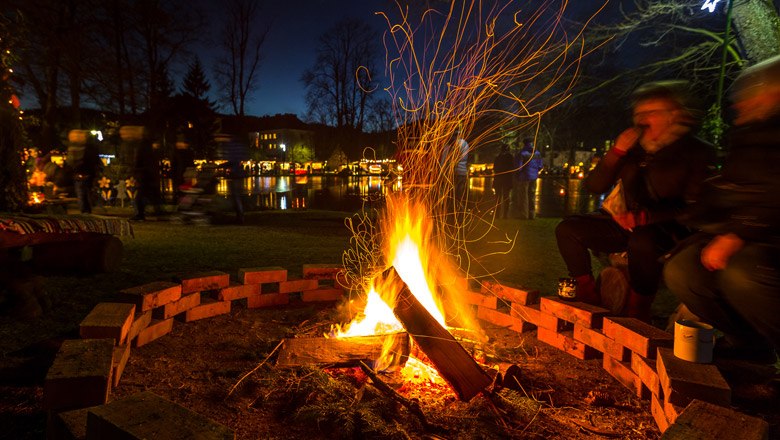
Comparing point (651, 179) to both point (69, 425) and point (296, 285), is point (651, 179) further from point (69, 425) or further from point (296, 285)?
point (69, 425)

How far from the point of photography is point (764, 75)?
2.19 metres

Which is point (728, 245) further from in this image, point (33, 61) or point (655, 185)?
point (33, 61)

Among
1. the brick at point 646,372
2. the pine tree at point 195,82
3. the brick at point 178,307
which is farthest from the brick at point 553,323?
the pine tree at point 195,82

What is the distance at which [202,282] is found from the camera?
3949 millimetres

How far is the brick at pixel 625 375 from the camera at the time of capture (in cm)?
292

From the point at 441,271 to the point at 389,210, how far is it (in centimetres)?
79

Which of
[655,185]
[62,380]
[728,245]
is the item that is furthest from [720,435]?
[62,380]

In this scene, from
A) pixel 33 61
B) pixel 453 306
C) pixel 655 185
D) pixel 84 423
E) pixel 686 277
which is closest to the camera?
pixel 84 423

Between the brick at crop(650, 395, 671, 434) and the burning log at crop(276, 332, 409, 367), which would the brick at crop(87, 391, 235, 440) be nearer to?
the burning log at crop(276, 332, 409, 367)

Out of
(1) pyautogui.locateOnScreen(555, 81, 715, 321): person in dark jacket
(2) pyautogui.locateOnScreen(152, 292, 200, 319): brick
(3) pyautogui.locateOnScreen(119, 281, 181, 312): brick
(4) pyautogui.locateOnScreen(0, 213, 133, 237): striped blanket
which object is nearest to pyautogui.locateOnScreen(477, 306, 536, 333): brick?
(1) pyautogui.locateOnScreen(555, 81, 715, 321): person in dark jacket

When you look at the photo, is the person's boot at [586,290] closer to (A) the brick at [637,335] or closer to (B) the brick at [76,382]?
(A) the brick at [637,335]

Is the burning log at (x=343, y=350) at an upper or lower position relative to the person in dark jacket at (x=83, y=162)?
lower

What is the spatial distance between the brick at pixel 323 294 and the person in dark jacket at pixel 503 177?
6937 mm

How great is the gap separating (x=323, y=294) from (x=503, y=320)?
1762 mm
